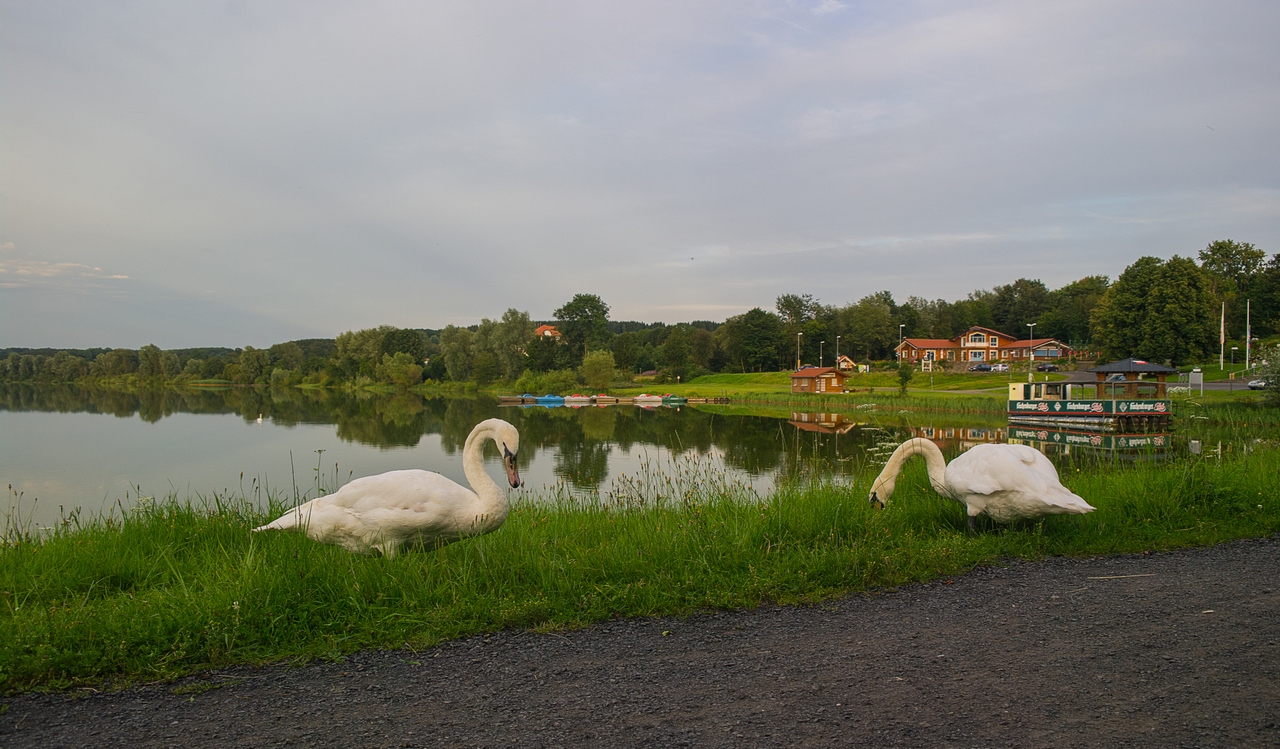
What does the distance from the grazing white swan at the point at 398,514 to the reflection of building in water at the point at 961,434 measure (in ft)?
80.2

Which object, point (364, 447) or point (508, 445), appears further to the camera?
point (364, 447)

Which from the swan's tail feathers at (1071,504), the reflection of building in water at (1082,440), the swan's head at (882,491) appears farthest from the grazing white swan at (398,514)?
the reflection of building in water at (1082,440)

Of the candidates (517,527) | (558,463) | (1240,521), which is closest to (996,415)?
(558,463)

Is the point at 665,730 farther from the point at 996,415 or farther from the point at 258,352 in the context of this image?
the point at 258,352

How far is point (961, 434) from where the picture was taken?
32.4 metres

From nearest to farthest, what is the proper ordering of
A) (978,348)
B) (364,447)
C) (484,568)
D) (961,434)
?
(484,568) → (364,447) → (961,434) → (978,348)

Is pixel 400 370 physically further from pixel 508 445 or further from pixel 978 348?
pixel 508 445

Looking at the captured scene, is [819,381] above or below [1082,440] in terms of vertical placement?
above

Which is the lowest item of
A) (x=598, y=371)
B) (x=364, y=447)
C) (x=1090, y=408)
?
(x=364, y=447)

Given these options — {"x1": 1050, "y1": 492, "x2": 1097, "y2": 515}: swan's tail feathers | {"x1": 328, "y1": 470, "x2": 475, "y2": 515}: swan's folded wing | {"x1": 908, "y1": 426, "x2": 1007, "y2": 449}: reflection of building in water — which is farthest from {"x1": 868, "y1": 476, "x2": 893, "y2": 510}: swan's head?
{"x1": 908, "y1": 426, "x2": 1007, "y2": 449}: reflection of building in water

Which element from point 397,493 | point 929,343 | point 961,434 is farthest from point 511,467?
point 929,343

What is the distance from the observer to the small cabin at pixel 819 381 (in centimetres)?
6362

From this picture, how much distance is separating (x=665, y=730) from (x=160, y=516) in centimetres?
538

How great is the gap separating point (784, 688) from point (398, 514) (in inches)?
119
